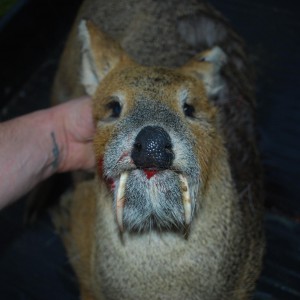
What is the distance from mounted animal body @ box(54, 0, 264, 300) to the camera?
2.22 meters

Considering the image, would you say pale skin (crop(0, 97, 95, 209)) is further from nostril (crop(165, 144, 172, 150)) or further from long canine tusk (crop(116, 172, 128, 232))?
nostril (crop(165, 144, 172, 150))

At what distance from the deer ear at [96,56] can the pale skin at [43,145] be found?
0.23 meters

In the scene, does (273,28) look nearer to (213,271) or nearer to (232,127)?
(232,127)

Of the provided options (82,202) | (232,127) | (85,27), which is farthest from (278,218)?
(85,27)

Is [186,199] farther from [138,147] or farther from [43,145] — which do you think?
[43,145]

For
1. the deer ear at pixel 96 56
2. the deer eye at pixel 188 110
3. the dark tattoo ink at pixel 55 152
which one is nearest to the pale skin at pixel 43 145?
the dark tattoo ink at pixel 55 152

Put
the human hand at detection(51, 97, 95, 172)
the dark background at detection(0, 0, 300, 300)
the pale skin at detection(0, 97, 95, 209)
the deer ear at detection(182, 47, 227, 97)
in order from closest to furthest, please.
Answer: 1. the deer ear at detection(182, 47, 227, 97)
2. the pale skin at detection(0, 97, 95, 209)
3. the human hand at detection(51, 97, 95, 172)
4. the dark background at detection(0, 0, 300, 300)

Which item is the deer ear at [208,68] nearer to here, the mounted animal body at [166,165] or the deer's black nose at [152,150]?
the mounted animal body at [166,165]

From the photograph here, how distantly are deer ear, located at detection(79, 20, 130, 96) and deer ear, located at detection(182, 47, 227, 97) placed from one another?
0.99 feet

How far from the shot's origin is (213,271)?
2.76m

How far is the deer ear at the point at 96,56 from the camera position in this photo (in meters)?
2.94

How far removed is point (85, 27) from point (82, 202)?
1.06 metres

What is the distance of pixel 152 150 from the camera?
2096mm

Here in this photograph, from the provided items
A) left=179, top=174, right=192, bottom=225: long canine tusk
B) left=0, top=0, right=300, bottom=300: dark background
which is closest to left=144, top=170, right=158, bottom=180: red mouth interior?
left=179, top=174, right=192, bottom=225: long canine tusk
